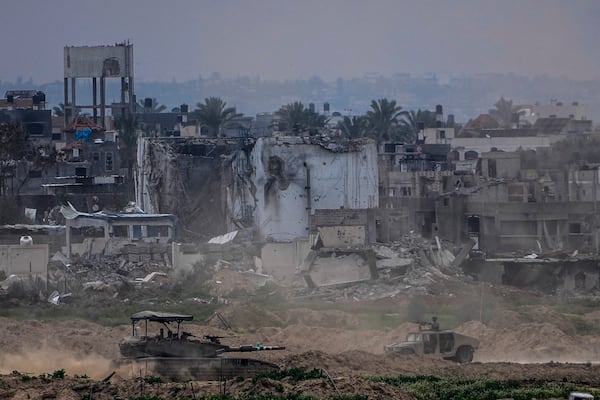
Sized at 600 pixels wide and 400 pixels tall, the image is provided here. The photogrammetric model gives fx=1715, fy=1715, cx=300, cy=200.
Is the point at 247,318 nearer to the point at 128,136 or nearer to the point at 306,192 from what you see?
the point at 306,192

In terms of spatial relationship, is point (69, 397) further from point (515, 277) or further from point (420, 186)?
point (420, 186)

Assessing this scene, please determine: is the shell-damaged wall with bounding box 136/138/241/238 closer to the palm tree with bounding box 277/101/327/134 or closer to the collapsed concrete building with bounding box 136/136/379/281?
the collapsed concrete building with bounding box 136/136/379/281

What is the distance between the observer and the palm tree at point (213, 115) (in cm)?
10375

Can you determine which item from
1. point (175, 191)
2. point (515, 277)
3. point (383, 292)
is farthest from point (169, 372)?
point (175, 191)

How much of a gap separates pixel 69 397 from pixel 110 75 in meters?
69.5

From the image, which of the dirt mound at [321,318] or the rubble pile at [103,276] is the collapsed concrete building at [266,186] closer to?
the rubble pile at [103,276]

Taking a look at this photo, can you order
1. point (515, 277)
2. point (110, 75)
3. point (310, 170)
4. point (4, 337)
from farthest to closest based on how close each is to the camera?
point (110, 75) → point (310, 170) → point (515, 277) → point (4, 337)

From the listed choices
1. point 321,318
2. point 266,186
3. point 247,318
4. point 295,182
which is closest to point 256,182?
point 266,186

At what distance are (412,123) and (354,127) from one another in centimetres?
1828

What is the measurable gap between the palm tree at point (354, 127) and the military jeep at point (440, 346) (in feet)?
196

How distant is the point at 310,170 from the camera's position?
6912 centimetres

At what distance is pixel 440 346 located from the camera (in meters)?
41.3

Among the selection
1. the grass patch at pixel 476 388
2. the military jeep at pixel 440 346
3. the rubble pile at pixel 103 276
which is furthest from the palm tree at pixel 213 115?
the grass patch at pixel 476 388

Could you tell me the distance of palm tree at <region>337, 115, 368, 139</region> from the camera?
339ft
